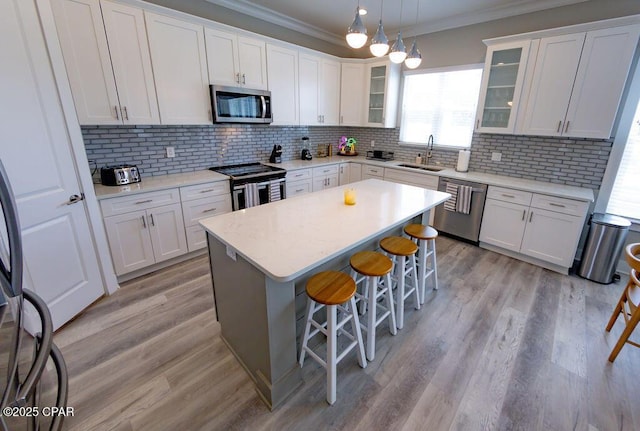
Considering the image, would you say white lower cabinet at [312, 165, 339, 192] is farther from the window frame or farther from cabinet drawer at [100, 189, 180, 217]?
cabinet drawer at [100, 189, 180, 217]

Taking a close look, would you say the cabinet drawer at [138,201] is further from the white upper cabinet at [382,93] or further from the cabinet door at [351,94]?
the white upper cabinet at [382,93]

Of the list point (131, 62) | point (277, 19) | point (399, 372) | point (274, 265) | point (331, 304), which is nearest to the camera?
point (274, 265)

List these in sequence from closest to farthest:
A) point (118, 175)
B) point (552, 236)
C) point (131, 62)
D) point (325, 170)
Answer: point (131, 62) < point (118, 175) < point (552, 236) < point (325, 170)

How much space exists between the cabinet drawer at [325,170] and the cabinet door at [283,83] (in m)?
0.77

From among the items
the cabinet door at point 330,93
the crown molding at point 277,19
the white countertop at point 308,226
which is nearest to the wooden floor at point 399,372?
the white countertop at point 308,226

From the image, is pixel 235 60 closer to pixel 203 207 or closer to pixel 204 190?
pixel 204 190

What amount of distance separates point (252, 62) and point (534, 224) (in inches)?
150

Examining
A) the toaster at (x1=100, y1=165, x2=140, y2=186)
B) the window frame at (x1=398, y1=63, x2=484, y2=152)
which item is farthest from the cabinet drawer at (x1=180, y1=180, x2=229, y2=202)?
the window frame at (x1=398, y1=63, x2=484, y2=152)

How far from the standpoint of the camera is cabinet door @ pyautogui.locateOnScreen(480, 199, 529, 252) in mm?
3178

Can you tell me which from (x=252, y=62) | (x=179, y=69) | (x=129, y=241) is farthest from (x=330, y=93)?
(x=129, y=241)

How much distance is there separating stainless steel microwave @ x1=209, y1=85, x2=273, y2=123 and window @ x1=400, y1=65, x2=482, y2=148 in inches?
91.0

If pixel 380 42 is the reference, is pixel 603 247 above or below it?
below

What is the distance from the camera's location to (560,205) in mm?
2883

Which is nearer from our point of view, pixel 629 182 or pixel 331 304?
pixel 331 304
